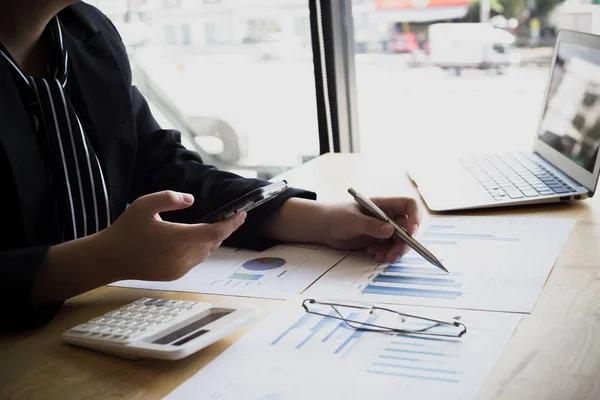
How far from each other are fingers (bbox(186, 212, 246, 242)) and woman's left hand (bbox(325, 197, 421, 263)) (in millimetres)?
253

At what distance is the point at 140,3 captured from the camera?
3197 millimetres

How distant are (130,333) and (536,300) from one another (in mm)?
487

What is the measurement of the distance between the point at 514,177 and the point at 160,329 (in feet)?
2.97

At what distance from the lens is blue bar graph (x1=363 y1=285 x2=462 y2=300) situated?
0.96 m

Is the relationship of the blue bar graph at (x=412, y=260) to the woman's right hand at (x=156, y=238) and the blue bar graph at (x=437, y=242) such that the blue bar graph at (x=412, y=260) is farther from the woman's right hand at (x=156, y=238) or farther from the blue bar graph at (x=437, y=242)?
the woman's right hand at (x=156, y=238)

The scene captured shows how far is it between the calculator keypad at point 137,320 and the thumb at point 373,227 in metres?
0.32

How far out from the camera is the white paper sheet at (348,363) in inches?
28.1

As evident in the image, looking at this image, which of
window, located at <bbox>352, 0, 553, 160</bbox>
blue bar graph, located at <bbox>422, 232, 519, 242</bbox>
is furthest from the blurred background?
blue bar graph, located at <bbox>422, 232, 519, 242</bbox>

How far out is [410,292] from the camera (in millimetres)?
982

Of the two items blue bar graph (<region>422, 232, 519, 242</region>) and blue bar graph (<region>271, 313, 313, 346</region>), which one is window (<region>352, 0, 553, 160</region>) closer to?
blue bar graph (<region>422, 232, 519, 242</region>)

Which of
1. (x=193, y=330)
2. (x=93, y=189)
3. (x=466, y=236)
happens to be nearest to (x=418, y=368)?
(x=193, y=330)

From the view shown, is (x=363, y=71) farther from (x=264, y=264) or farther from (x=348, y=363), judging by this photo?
(x=348, y=363)

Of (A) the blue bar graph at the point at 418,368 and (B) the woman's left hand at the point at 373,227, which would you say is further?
(B) the woman's left hand at the point at 373,227

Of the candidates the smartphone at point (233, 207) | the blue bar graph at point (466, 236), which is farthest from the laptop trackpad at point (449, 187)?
the smartphone at point (233, 207)
